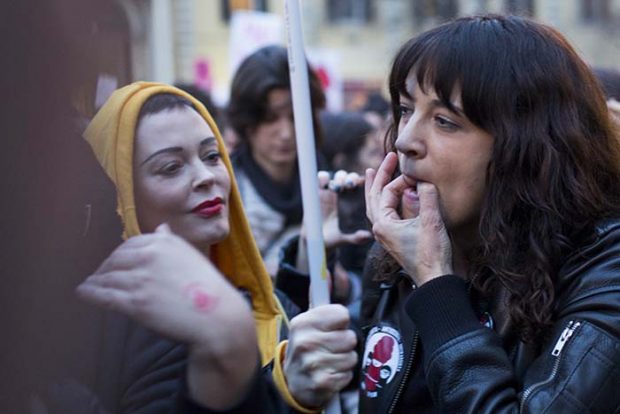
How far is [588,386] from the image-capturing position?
188 cm

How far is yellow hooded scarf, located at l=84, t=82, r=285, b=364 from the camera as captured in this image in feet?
5.68

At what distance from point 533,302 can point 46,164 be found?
1.03 meters

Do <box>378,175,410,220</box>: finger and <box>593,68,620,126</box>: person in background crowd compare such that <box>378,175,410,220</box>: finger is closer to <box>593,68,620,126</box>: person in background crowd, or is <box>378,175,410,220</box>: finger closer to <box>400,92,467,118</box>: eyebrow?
<box>400,92,467,118</box>: eyebrow

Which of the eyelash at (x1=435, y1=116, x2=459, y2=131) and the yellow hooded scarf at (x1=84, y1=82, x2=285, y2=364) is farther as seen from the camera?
the eyelash at (x1=435, y1=116, x2=459, y2=131)

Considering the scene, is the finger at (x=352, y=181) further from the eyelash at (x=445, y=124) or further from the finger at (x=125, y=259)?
the finger at (x=125, y=259)

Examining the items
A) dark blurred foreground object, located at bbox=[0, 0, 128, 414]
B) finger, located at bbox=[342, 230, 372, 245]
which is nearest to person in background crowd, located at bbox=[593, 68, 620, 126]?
finger, located at bbox=[342, 230, 372, 245]

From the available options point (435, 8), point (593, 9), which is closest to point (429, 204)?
point (435, 8)

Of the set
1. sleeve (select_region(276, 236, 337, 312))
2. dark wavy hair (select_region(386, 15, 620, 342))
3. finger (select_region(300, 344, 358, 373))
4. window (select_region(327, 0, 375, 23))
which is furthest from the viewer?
window (select_region(327, 0, 375, 23))

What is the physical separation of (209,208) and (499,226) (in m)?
0.60

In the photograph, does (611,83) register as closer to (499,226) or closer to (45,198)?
(499,226)

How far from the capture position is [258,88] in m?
4.55

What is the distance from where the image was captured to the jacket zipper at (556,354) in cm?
188

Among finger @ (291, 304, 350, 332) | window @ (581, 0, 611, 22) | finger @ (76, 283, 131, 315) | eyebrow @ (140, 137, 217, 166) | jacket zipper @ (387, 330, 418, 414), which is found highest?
finger @ (76, 283, 131, 315)

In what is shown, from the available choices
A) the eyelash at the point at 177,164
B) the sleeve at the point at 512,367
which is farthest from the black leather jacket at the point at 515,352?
the eyelash at the point at 177,164
